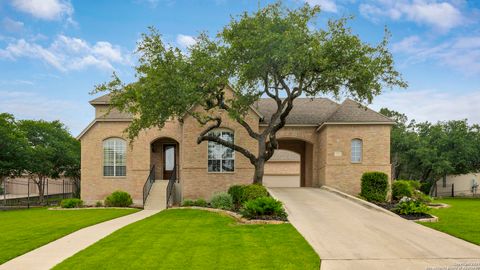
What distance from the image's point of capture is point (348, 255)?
1054cm

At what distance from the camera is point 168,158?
29.9 metres

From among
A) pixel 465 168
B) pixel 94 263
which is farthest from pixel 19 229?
pixel 465 168

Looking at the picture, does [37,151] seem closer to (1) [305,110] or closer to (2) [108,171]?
(2) [108,171]

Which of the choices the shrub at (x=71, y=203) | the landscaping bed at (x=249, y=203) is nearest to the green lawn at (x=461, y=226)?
the landscaping bed at (x=249, y=203)

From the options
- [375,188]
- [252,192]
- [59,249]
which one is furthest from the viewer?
[375,188]

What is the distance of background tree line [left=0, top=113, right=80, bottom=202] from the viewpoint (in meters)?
31.7

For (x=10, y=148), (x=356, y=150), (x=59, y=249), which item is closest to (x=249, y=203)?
(x=59, y=249)

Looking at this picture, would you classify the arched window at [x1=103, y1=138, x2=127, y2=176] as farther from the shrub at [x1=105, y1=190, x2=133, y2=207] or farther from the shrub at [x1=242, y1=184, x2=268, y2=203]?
the shrub at [x1=242, y1=184, x2=268, y2=203]

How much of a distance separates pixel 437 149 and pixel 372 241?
104ft

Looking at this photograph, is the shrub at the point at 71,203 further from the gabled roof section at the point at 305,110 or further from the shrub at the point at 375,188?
the shrub at the point at 375,188

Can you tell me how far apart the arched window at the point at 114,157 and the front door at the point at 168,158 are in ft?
9.34

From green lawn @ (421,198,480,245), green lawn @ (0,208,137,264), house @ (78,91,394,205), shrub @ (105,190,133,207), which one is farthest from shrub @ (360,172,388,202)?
shrub @ (105,190,133,207)

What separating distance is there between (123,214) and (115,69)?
6953 mm

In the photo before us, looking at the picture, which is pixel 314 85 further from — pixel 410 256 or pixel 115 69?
pixel 410 256
